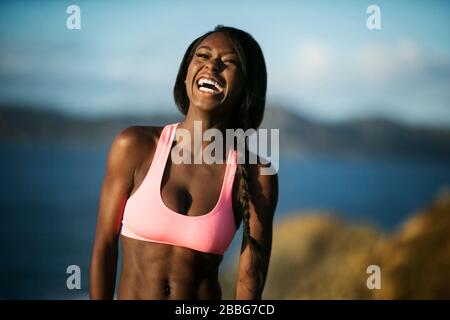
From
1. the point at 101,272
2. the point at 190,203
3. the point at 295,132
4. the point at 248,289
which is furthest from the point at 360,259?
the point at 101,272

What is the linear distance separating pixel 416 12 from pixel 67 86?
69.5 inches

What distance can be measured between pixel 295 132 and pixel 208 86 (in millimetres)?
1441

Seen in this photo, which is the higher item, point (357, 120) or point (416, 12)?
point (416, 12)

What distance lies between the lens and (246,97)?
1.91 meters

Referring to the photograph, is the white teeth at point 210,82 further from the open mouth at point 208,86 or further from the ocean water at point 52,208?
the ocean water at point 52,208

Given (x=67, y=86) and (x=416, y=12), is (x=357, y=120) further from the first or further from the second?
(x=67, y=86)

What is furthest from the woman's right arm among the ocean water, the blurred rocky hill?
the blurred rocky hill

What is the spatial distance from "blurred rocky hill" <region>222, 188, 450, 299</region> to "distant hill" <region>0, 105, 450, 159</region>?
1.01 ft

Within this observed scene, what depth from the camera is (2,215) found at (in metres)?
2.99

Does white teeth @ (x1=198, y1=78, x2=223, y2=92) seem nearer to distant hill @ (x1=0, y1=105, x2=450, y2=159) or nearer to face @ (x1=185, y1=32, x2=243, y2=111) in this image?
face @ (x1=185, y1=32, x2=243, y2=111)

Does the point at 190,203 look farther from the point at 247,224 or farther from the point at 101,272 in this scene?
the point at 101,272

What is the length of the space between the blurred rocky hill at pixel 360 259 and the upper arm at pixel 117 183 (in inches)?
56.3
